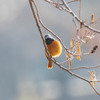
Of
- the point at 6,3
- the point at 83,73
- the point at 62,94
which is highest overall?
the point at 6,3

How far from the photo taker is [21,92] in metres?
8.53

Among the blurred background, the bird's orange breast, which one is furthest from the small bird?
the blurred background

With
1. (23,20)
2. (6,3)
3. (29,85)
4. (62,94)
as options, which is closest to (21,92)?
(29,85)

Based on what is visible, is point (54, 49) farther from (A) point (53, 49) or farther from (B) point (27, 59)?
(B) point (27, 59)

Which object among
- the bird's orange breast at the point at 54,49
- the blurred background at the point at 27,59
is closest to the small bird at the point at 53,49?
the bird's orange breast at the point at 54,49

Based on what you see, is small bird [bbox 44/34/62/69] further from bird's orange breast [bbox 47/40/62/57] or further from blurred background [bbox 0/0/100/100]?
blurred background [bbox 0/0/100/100]

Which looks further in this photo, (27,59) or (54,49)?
(27,59)

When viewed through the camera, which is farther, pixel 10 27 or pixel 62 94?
pixel 10 27

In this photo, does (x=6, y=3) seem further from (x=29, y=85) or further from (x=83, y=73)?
(x=83, y=73)

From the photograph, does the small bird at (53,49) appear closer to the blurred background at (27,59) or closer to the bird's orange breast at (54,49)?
the bird's orange breast at (54,49)

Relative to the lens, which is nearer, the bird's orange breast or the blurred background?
the bird's orange breast

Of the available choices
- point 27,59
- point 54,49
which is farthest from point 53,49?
point 27,59

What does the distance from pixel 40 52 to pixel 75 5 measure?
167 centimetres

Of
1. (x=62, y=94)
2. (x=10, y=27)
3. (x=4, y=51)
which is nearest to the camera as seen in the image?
(x=62, y=94)
